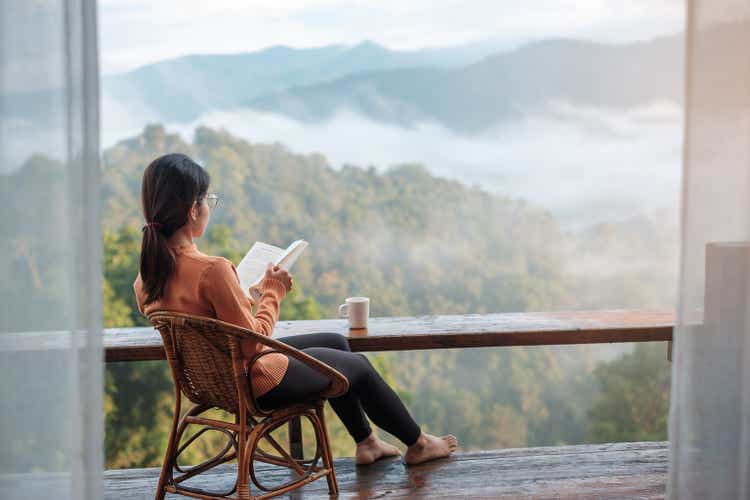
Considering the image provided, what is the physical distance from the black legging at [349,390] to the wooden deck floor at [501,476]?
0.16 m

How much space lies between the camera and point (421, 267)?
37.9ft

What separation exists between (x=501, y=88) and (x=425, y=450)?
9461 mm

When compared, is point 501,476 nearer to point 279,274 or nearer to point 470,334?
point 470,334

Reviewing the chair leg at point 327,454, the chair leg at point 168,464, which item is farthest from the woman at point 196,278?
the chair leg at point 168,464

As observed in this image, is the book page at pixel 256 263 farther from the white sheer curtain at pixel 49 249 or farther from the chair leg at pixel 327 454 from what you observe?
the white sheer curtain at pixel 49 249

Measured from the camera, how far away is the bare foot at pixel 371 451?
3104 mm

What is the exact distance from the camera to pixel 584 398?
12.2 m

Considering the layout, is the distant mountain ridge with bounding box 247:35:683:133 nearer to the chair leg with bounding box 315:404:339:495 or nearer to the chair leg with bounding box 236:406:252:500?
the chair leg with bounding box 315:404:339:495

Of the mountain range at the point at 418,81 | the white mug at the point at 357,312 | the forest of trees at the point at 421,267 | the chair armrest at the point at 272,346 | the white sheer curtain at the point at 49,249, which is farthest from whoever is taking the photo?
the mountain range at the point at 418,81

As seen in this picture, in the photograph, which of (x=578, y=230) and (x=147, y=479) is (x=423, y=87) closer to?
(x=578, y=230)

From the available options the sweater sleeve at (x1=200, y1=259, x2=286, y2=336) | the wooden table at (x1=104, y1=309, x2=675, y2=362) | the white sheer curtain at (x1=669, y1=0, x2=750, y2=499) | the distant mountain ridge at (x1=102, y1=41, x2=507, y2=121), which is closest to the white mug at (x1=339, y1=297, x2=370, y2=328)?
the wooden table at (x1=104, y1=309, x2=675, y2=362)

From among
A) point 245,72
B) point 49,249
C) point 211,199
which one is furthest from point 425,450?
point 245,72

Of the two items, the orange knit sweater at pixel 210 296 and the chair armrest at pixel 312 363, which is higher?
the orange knit sweater at pixel 210 296

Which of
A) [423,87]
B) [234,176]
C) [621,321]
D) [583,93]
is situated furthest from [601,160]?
[621,321]
